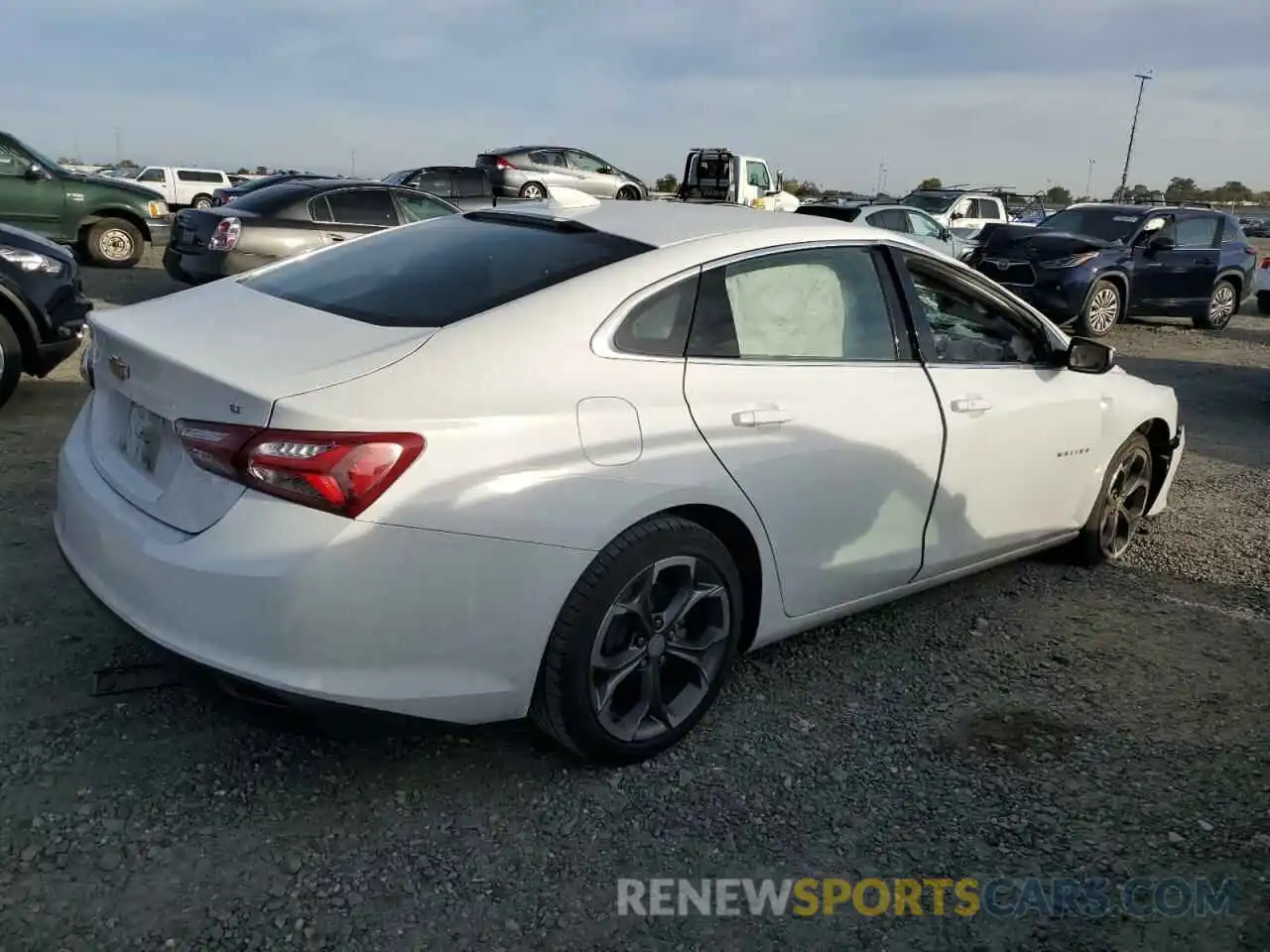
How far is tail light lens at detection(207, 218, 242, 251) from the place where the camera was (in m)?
10.0

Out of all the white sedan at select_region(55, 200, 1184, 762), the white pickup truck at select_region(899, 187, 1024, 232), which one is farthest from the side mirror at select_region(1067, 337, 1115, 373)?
the white pickup truck at select_region(899, 187, 1024, 232)

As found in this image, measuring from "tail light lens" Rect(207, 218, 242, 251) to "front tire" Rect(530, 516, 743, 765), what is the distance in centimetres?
850

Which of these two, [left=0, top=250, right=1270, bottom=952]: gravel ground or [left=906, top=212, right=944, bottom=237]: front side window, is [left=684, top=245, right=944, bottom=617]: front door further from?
[left=906, top=212, right=944, bottom=237]: front side window

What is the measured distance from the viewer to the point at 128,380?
273cm

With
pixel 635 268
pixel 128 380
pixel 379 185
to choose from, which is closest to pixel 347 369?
pixel 128 380

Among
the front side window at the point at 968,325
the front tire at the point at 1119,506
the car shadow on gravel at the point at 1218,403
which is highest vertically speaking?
the front side window at the point at 968,325

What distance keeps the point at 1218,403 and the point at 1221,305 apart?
20.5ft

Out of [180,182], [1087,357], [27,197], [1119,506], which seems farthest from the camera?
[180,182]

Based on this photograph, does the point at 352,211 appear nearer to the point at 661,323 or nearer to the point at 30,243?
the point at 30,243

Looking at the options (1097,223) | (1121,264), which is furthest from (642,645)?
(1097,223)

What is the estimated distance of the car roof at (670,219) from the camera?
3199mm

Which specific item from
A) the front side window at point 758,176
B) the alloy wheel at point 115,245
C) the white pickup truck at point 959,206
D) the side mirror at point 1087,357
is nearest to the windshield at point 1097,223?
the white pickup truck at point 959,206

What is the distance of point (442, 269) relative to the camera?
3133mm

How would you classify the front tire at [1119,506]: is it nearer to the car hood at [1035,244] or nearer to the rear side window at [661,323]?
the rear side window at [661,323]
